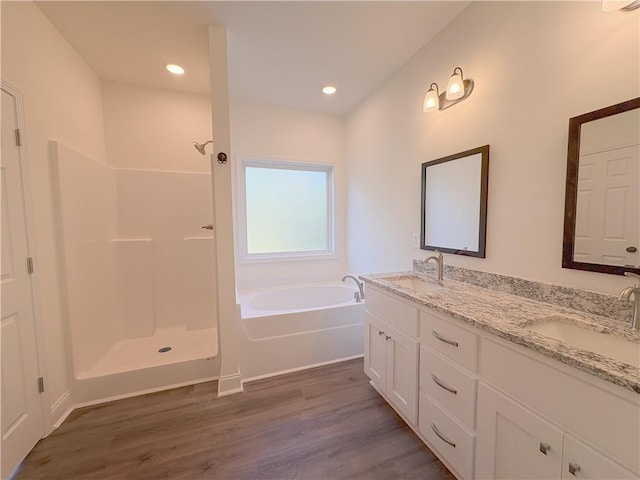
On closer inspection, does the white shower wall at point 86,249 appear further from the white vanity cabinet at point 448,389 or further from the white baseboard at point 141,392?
the white vanity cabinet at point 448,389

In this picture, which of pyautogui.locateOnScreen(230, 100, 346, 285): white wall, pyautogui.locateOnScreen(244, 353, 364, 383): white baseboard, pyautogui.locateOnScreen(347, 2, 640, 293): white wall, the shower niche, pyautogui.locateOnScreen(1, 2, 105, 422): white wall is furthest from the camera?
pyautogui.locateOnScreen(230, 100, 346, 285): white wall

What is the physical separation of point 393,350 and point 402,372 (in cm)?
13

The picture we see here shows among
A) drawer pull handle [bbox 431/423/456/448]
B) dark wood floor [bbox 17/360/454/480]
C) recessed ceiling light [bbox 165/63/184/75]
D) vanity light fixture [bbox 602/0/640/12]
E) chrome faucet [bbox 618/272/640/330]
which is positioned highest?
recessed ceiling light [bbox 165/63/184/75]

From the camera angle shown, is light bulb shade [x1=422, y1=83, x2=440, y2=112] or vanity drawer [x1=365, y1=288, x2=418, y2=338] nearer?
vanity drawer [x1=365, y1=288, x2=418, y2=338]

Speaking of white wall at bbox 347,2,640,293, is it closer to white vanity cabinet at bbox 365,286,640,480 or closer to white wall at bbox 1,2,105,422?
white vanity cabinet at bbox 365,286,640,480

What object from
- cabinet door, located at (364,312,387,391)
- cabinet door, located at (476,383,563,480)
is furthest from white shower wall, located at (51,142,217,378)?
cabinet door, located at (476,383,563,480)

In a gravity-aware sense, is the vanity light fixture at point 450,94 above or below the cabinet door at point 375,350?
above

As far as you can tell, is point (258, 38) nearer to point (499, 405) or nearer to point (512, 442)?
point (499, 405)

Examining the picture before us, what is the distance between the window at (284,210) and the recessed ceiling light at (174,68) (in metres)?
1.00

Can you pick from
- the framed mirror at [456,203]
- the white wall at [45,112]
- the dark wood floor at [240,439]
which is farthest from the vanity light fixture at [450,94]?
the white wall at [45,112]

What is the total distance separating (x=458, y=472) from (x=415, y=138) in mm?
2201

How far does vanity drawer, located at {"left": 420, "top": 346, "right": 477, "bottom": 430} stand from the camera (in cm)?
116

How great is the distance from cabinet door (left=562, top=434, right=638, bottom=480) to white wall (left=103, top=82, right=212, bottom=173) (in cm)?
319

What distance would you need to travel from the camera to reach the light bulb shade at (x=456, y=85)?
5.49 feet
